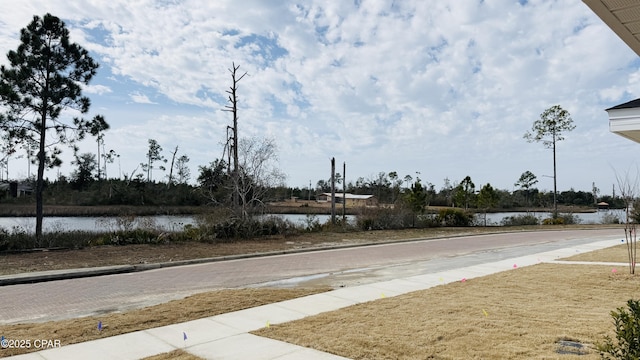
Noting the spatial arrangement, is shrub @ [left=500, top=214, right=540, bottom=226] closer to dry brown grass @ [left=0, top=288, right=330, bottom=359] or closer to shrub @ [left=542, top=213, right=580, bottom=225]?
shrub @ [left=542, top=213, right=580, bottom=225]

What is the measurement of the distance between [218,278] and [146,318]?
15.6 ft

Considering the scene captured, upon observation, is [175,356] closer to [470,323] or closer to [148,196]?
[470,323]

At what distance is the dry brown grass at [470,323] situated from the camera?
17.3 ft

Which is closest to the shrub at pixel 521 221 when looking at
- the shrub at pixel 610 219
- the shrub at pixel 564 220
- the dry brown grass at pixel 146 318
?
the shrub at pixel 564 220

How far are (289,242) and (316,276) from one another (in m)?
9.33

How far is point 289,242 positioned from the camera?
21203 mm

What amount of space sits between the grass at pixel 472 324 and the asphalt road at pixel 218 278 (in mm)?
3075

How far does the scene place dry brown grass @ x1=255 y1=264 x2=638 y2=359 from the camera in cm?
528

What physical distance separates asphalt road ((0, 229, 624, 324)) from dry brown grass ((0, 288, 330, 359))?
40.4 inches

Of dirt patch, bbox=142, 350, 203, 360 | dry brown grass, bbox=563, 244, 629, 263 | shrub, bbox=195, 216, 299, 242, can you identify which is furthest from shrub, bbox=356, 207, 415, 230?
dirt patch, bbox=142, 350, 203, 360

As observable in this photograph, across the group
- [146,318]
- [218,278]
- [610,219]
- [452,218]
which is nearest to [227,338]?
[146,318]

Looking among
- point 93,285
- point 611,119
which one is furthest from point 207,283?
point 611,119

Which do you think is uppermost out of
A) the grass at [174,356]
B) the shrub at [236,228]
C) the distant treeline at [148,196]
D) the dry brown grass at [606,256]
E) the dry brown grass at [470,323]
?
the distant treeline at [148,196]

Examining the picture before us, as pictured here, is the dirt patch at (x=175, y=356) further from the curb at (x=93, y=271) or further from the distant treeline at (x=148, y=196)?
the distant treeline at (x=148, y=196)
